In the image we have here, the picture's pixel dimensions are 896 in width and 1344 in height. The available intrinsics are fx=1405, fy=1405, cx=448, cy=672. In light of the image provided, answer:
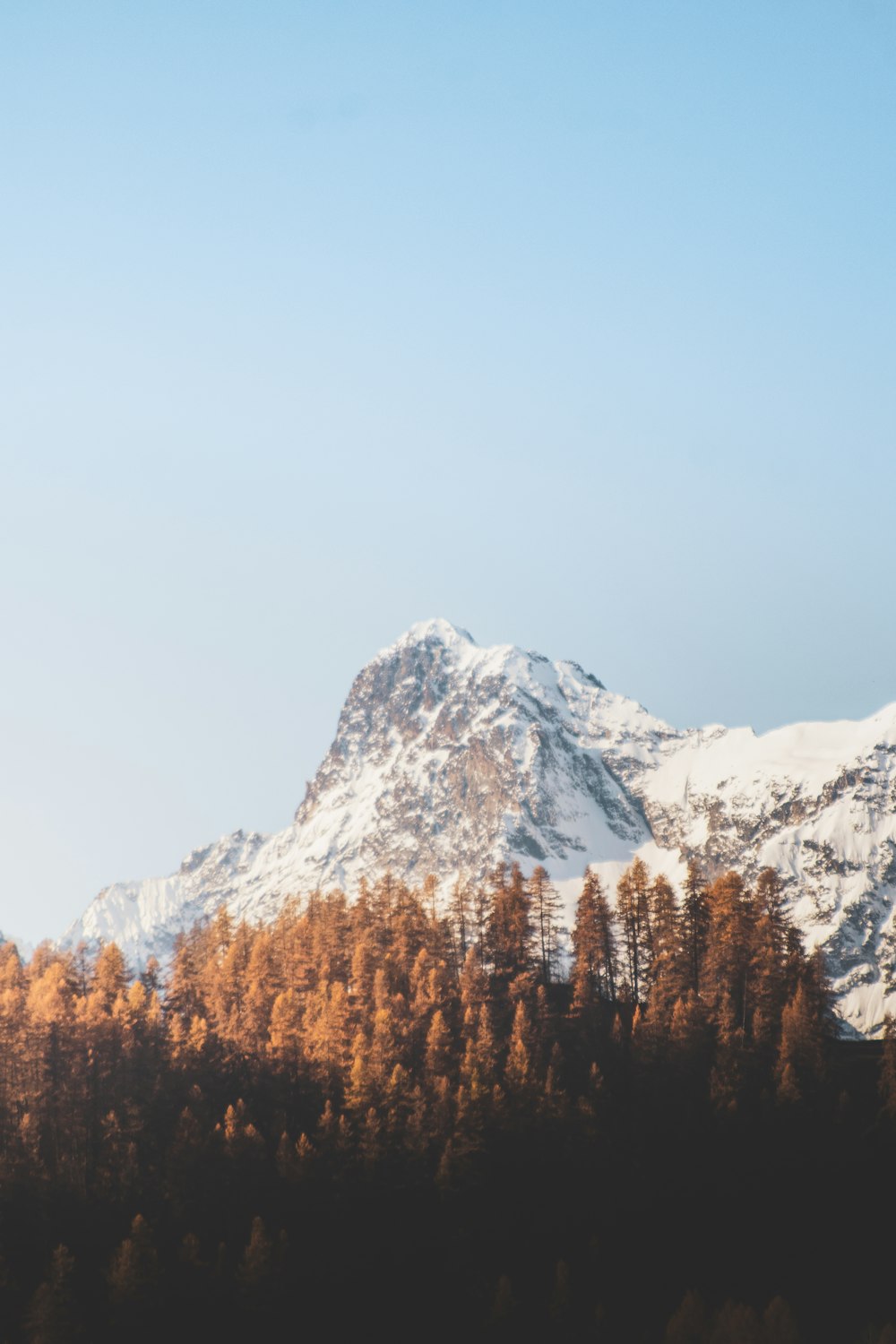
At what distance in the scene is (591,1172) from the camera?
283 ft

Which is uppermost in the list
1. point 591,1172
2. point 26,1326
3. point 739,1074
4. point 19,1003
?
point 19,1003

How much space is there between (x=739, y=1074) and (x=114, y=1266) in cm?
4076

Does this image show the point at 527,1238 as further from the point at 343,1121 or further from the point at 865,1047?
the point at 865,1047

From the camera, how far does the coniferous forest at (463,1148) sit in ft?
244

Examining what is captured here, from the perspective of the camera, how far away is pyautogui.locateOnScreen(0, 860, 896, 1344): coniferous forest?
2933 inches

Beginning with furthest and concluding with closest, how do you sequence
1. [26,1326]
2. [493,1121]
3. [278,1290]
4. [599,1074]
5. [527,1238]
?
[599,1074], [493,1121], [527,1238], [278,1290], [26,1326]

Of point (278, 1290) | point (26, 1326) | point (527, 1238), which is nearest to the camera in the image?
point (26, 1326)

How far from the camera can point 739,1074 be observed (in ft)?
299

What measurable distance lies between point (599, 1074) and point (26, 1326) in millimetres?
39400

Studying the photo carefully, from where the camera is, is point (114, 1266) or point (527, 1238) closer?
point (114, 1266)

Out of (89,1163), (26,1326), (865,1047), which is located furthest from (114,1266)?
(865,1047)

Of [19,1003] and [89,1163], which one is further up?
[19,1003]

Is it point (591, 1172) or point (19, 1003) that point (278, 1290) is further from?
point (19, 1003)

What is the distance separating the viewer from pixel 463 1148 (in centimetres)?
8388
